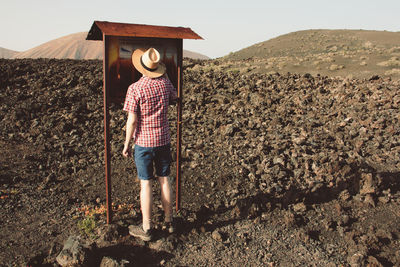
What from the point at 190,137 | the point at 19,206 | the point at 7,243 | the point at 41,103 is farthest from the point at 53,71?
the point at 7,243

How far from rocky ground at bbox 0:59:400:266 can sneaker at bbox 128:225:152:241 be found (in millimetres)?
94

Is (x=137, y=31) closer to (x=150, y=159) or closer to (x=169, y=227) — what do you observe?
(x=150, y=159)

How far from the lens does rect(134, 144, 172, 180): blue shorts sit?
3.85 m

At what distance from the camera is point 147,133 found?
150 inches

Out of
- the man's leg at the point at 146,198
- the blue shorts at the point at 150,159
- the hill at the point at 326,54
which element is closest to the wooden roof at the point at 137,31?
the blue shorts at the point at 150,159

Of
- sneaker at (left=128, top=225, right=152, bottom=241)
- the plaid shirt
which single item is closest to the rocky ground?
sneaker at (left=128, top=225, right=152, bottom=241)

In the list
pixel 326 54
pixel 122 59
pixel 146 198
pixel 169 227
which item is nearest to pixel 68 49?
pixel 326 54

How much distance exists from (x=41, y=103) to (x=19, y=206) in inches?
266

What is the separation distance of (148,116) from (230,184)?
2582 millimetres

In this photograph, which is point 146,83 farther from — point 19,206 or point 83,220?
point 19,206

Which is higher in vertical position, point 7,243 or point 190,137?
point 190,137

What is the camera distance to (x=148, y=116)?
3793 mm

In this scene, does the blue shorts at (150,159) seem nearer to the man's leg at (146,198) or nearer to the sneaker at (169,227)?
the man's leg at (146,198)

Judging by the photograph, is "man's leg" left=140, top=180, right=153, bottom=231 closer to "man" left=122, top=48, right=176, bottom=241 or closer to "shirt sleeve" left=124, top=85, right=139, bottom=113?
"man" left=122, top=48, right=176, bottom=241
